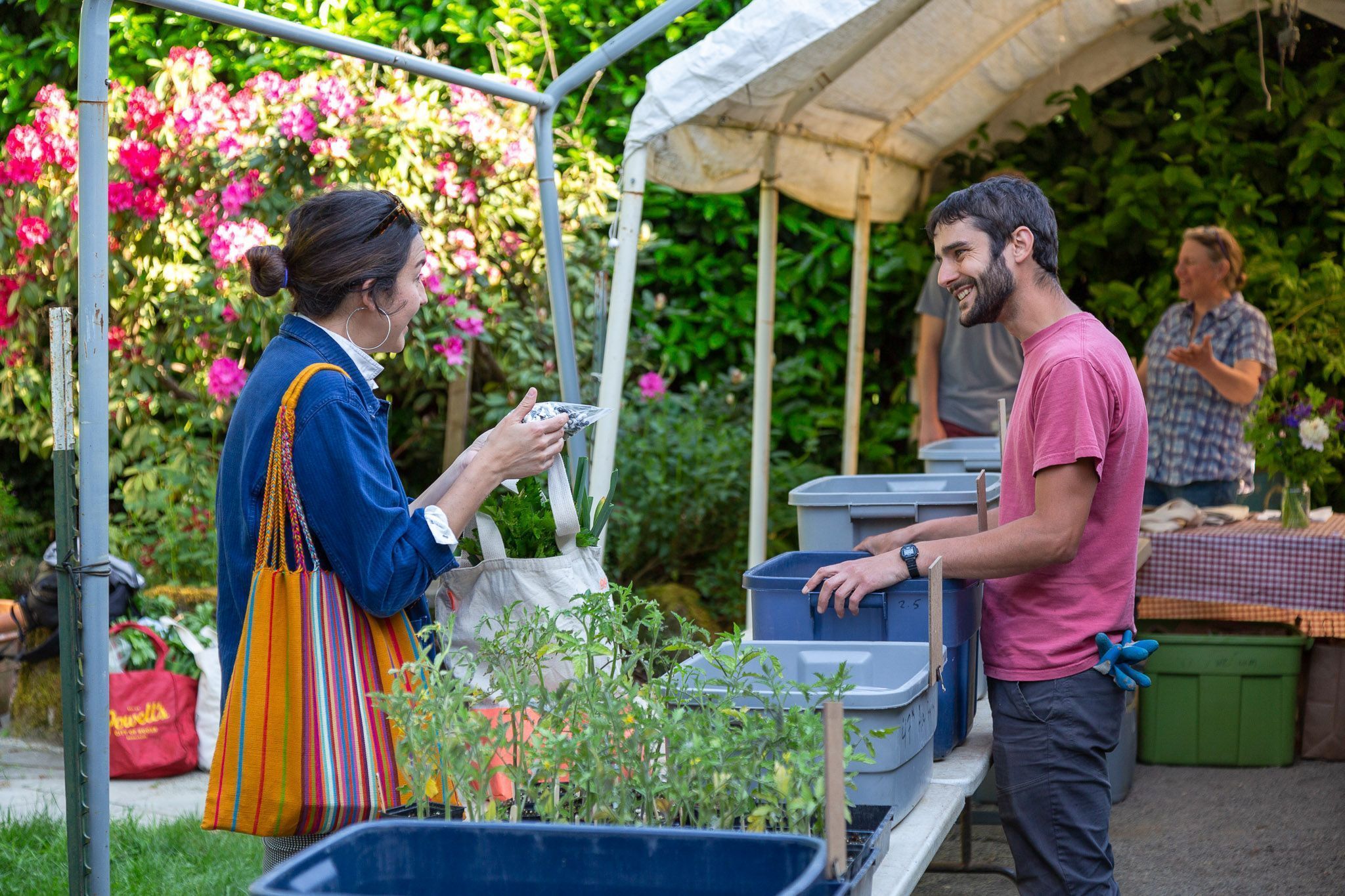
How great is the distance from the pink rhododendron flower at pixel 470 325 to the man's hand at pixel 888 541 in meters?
3.23

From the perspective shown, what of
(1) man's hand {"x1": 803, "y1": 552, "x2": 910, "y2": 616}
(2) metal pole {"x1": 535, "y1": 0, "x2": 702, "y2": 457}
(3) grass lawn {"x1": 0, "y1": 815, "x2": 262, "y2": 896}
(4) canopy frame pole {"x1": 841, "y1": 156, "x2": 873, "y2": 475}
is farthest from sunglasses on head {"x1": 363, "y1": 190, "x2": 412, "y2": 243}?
(4) canopy frame pole {"x1": 841, "y1": 156, "x2": 873, "y2": 475}

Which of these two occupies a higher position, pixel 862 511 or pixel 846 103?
pixel 846 103

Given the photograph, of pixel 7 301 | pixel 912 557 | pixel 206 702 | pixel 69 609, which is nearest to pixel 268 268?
pixel 69 609

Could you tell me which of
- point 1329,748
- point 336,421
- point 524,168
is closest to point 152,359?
point 524,168

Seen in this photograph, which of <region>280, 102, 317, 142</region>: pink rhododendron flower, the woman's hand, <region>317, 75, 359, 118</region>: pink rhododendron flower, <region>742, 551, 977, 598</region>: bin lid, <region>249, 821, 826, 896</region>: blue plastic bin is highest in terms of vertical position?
<region>317, 75, 359, 118</region>: pink rhododendron flower

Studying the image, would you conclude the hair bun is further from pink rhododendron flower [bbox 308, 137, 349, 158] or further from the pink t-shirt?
pink rhododendron flower [bbox 308, 137, 349, 158]

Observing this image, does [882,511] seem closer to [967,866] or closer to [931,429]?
[967,866]

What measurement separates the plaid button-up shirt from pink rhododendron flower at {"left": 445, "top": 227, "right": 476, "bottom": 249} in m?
2.74

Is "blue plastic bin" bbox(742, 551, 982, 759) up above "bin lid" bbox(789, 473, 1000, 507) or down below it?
below

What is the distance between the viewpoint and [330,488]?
1.79m

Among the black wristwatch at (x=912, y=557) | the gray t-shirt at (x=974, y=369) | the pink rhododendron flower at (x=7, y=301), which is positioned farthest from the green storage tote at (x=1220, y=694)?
the pink rhododendron flower at (x=7, y=301)

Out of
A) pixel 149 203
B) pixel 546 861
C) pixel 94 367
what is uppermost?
pixel 149 203

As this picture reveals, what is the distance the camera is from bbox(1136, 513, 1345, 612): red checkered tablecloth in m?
4.29

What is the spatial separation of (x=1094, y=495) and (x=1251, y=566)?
8.52 feet
